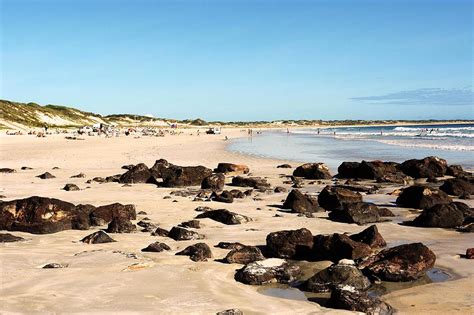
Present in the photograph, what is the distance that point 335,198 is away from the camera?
1353cm

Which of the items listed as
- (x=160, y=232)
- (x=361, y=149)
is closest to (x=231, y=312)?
(x=160, y=232)

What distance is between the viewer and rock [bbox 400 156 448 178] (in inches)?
828

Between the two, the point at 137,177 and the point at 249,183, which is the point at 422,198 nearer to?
the point at 249,183

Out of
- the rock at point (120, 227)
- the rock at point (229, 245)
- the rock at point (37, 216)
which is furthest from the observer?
the rock at point (120, 227)

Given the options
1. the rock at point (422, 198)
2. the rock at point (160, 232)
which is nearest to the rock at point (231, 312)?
the rock at point (160, 232)

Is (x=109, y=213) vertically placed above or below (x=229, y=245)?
above

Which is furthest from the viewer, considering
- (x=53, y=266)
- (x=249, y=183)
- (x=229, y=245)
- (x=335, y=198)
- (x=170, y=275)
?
(x=249, y=183)

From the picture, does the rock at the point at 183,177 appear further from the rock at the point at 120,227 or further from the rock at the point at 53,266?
the rock at the point at 53,266

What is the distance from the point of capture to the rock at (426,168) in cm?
2102

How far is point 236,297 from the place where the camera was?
6625 mm

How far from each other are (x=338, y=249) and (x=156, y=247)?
3.10 meters

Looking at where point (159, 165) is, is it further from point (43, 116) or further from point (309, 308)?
point (43, 116)

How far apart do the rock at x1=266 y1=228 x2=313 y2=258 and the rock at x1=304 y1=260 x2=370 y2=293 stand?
1.55 m

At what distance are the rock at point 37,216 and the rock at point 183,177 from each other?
25.3ft
